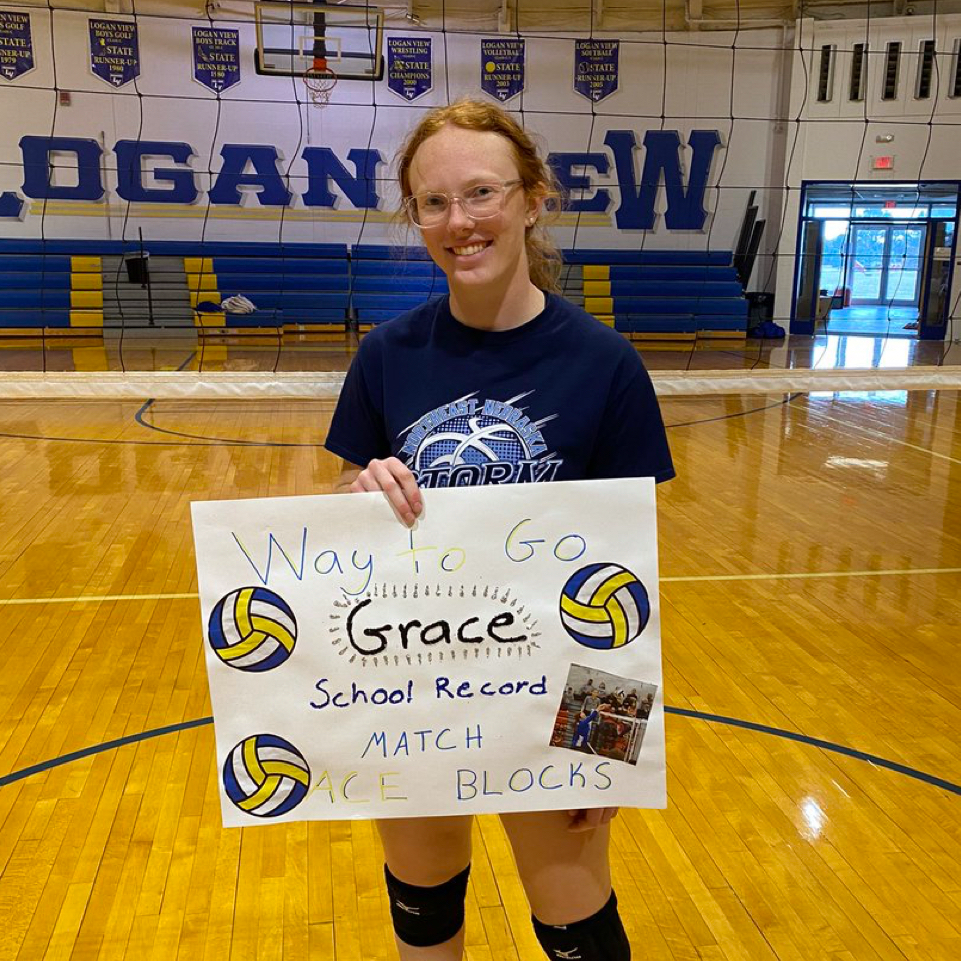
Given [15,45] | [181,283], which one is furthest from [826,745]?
[15,45]

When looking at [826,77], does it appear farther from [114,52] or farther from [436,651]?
[436,651]

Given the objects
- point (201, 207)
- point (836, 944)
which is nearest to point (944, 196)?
point (201, 207)

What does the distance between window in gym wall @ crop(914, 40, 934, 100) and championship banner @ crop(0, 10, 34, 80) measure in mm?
9630

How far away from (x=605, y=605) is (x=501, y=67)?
10.6 metres

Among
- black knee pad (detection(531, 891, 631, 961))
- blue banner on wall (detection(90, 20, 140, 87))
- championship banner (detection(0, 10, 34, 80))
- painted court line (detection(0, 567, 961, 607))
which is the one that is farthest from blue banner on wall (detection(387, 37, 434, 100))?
black knee pad (detection(531, 891, 631, 961))

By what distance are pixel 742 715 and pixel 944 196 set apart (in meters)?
10.7

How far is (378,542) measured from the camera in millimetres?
970

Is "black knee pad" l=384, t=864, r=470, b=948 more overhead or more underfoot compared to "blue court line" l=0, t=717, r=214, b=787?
more overhead

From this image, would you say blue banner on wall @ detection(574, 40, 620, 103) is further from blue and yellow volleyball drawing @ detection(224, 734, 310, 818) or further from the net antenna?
blue and yellow volleyball drawing @ detection(224, 734, 310, 818)

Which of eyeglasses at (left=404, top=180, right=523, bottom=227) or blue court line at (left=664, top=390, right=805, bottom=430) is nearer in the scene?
eyeglasses at (left=404, top=180, right=523, bottom=227)

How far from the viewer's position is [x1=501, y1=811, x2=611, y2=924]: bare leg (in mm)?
1048

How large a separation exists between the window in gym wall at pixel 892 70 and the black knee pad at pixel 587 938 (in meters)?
11.5

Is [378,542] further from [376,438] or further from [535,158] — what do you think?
[535,158]

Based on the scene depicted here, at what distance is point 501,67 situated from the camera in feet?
34.4
